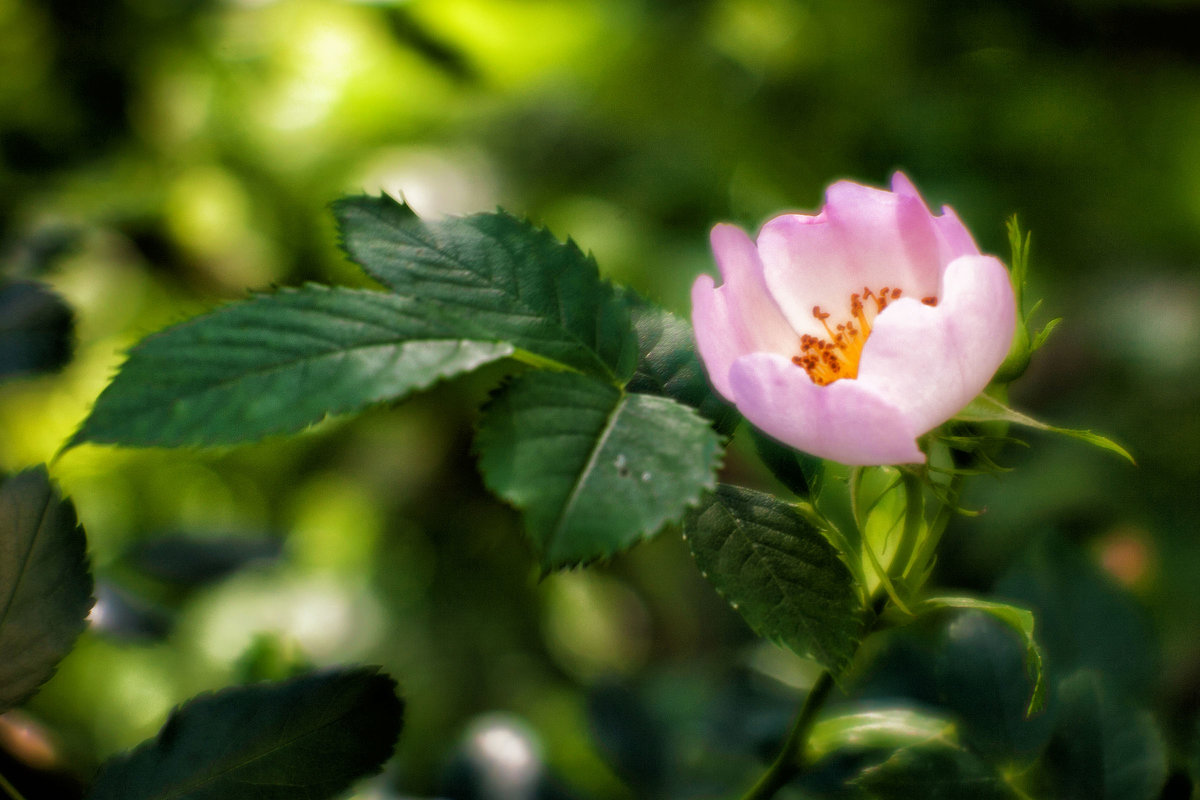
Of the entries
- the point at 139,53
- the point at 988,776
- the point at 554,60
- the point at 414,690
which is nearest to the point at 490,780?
the point at 988,776

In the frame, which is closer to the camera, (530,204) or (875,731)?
(875,731)

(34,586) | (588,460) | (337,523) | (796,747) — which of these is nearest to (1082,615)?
(796,747)

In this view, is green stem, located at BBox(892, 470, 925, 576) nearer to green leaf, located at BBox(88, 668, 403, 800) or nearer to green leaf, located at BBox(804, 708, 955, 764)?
green leaf, located at BBox(804, 708, 955, 764)

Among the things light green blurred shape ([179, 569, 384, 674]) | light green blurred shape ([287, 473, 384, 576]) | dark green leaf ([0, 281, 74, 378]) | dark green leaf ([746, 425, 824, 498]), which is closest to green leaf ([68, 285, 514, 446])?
dark green leaf ([746, 425, 824, 498])

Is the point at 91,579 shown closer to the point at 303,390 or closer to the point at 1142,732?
the point at 303,390

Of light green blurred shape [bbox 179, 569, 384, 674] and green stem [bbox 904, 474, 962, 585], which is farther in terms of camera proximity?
light green blurred shape [bbox 179, 569, 384, 674]

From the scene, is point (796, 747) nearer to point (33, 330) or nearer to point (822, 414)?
point (822, 414)
